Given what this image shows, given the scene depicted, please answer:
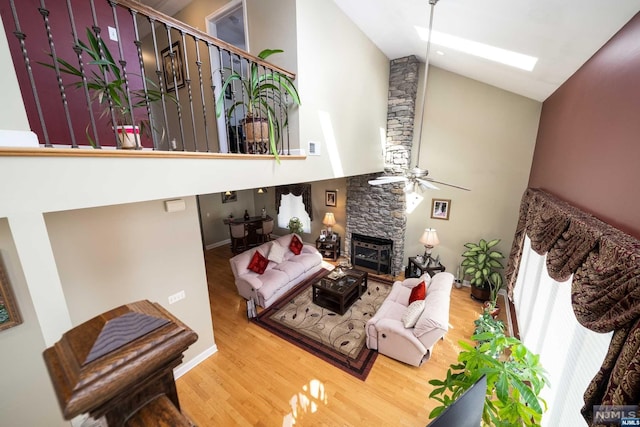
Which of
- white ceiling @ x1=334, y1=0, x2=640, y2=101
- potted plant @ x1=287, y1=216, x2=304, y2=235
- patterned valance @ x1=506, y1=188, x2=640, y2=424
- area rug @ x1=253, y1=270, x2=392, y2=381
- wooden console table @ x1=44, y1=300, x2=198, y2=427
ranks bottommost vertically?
area rug @ x1=253, y1=270, x2=392, y2=381

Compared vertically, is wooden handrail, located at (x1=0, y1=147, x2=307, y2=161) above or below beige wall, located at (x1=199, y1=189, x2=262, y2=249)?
above

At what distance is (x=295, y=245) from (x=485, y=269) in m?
3.89

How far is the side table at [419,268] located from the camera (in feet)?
16.4

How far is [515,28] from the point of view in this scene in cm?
223

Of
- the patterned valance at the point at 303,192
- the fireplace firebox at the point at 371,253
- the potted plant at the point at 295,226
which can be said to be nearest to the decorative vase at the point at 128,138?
the fireplace firebox at the point at 371,253

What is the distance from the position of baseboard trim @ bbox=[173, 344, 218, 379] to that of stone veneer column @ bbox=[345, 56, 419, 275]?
12.2 ft

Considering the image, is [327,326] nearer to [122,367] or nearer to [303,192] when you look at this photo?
[122,367]

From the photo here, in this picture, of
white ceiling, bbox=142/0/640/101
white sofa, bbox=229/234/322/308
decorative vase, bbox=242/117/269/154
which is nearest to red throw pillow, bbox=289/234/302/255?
white sofa, bbox=229/234/322/308

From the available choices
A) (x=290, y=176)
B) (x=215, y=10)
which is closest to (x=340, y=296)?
(x=290, y=176)

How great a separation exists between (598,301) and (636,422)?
54cm

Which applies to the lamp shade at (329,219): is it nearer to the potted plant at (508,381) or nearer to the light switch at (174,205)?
the light switch at (174,205)

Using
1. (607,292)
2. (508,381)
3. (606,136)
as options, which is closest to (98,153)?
(607,292)

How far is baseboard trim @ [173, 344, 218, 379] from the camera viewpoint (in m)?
3.18

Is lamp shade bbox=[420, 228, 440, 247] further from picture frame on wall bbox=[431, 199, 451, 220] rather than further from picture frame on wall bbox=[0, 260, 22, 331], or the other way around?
picture frame on wall bbox=[0, 260, 22, 331]
